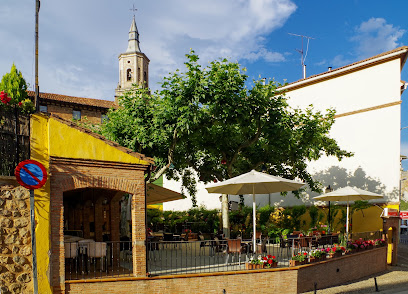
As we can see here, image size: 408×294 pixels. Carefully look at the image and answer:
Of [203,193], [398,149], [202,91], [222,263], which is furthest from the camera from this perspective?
[203,193]

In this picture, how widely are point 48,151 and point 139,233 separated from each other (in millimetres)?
3155

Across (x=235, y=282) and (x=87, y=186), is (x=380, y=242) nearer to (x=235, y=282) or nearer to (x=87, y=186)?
(x=235, y=282)

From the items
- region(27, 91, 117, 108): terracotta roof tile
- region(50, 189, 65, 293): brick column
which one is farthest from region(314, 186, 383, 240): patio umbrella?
region(27, 91, 117, 108): terracotta roof tile

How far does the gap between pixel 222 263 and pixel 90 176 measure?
5.45 meters

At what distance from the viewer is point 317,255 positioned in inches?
532

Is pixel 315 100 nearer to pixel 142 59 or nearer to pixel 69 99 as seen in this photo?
pixel 69 99

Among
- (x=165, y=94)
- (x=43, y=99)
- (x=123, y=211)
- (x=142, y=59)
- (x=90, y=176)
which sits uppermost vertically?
(x=142, y=59)

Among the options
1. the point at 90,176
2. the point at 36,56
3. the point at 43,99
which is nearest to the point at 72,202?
the point at 90,176

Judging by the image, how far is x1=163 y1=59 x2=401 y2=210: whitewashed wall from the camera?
75.9 feet

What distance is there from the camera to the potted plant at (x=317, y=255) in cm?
1326

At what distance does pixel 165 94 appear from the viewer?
14398 mm

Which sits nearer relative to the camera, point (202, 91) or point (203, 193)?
point (202, 91)

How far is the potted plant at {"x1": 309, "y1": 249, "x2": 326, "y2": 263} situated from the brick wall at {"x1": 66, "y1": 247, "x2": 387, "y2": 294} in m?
0.21

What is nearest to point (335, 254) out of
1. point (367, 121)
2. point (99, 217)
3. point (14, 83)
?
point (99, 217)
